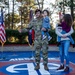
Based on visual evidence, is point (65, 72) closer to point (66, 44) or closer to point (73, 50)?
point (66, 44)

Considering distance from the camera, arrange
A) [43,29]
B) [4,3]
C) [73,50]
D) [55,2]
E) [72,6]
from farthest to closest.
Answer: [4,3], [55,2], [72,6], [73,50], [43,29]

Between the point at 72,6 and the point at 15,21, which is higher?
the point at 72,6

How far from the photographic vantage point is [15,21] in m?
27.7

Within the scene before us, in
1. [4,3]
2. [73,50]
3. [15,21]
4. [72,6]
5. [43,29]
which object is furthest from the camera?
[15,21]

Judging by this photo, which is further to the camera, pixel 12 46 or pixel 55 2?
pixel 55 2

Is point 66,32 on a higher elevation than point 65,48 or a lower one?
higher

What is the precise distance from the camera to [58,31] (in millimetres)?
6465

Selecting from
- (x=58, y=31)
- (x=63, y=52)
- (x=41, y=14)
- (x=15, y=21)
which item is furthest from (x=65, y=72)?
(x=15, y=21)

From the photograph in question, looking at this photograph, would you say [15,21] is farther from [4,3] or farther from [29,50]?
[29,50]

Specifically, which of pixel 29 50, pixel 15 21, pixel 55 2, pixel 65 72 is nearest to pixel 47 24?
pixel 65 72

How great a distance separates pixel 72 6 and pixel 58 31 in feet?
43.4

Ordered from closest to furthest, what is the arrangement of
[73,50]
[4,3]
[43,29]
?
1. [43,29]
2. [73,50]
3. [4,3]

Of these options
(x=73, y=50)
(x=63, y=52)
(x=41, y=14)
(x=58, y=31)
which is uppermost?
(x=41, y=14)

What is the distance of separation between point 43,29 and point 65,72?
1.34 meters
